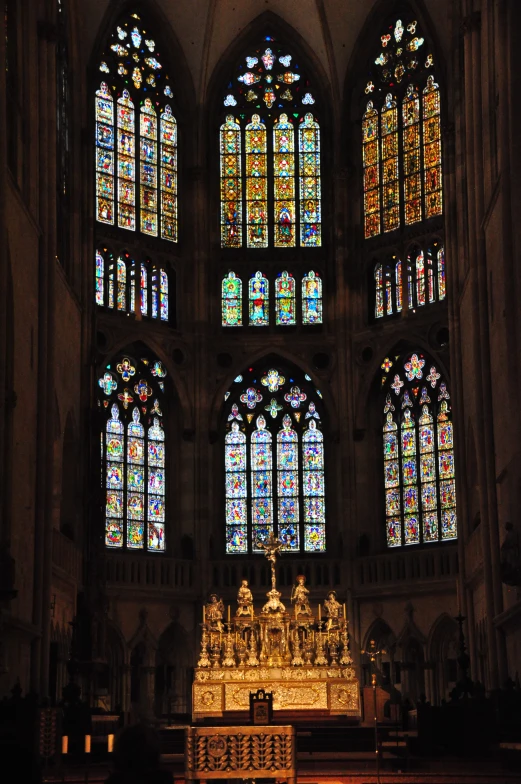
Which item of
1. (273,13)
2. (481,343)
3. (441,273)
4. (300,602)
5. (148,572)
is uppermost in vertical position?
(273,13)

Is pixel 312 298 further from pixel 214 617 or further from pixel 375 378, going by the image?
pixel 214 617

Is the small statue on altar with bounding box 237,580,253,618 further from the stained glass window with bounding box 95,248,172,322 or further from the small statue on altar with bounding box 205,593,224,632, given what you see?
the stained glass window with bounding box 95,248,172,322

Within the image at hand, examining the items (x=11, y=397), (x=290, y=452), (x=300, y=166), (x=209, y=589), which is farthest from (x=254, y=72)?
(x=11, y=397)

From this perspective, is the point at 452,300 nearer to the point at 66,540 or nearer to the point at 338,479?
the point at 338,479

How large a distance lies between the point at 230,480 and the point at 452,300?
7.77 metres

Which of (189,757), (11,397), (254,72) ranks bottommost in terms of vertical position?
(189,757)

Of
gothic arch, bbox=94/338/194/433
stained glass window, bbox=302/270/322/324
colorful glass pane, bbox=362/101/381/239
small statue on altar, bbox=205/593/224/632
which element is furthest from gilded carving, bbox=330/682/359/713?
colorful glass pane, bbox=362/101/381/239

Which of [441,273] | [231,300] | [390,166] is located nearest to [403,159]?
[390,166]

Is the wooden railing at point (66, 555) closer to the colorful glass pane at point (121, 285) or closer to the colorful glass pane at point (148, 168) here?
the colorful glass pane at point (121, 285)

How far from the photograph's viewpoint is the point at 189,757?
13.6 metres

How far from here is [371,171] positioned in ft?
123

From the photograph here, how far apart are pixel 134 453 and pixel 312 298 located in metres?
6.48

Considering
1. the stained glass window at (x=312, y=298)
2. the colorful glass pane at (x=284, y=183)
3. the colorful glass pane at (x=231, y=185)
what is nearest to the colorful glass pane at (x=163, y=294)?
the colorful glass pane at (x=231, y=185)

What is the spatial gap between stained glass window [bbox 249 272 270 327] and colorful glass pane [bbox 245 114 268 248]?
0.98 m
